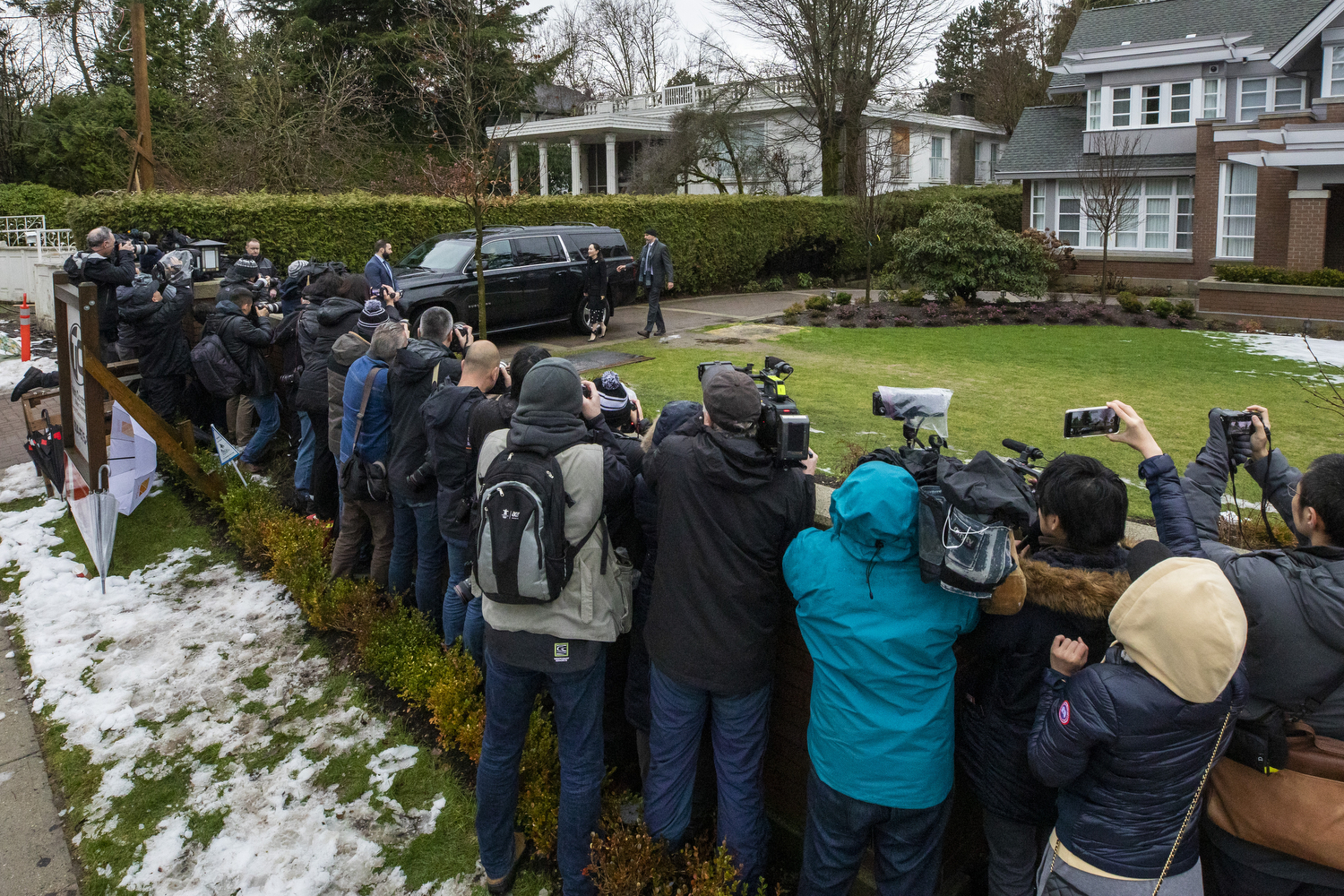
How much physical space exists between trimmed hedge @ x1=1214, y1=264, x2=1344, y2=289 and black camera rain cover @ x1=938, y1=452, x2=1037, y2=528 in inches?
794

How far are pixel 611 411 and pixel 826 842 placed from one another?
2.20m

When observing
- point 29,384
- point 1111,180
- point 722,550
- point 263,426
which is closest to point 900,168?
point 1111,180

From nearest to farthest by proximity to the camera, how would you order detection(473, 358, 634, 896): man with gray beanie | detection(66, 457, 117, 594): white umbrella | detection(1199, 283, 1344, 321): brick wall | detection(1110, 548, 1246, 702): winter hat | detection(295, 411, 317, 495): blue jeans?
detection(1110, 548, 1246, 702): winter hat, detection(473, 358, 634, 896): man with gray beanie, detection(66, 457, 117, 594): white umbrella, detection(295, 411, 317, 495): blue jeans, detection(1199, 283, 1344, 321): brick wall

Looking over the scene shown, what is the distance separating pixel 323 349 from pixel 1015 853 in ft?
19.7

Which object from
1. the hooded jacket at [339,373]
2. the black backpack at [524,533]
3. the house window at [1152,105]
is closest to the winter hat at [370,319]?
the hooded jacket at [339,373]

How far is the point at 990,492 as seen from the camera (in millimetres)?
2727

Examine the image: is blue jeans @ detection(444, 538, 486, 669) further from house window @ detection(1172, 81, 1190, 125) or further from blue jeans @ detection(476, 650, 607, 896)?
house window @ detection(1172, 81, 1190, 125)

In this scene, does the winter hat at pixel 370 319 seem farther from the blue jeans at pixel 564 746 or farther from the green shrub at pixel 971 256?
the green shrub at pixel 971 256

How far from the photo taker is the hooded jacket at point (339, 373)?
633 centimetres

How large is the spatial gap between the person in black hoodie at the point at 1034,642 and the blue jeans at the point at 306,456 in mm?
5937

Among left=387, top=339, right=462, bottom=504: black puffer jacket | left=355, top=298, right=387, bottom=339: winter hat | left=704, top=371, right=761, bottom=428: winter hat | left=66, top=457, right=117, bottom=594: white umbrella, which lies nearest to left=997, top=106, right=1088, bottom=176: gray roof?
left=355, top=298, right=387, bottom=339: winter hat

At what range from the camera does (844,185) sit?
32.5 metres

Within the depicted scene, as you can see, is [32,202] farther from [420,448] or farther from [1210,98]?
[1210,98]

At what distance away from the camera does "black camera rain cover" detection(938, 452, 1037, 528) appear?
271 centimetres
